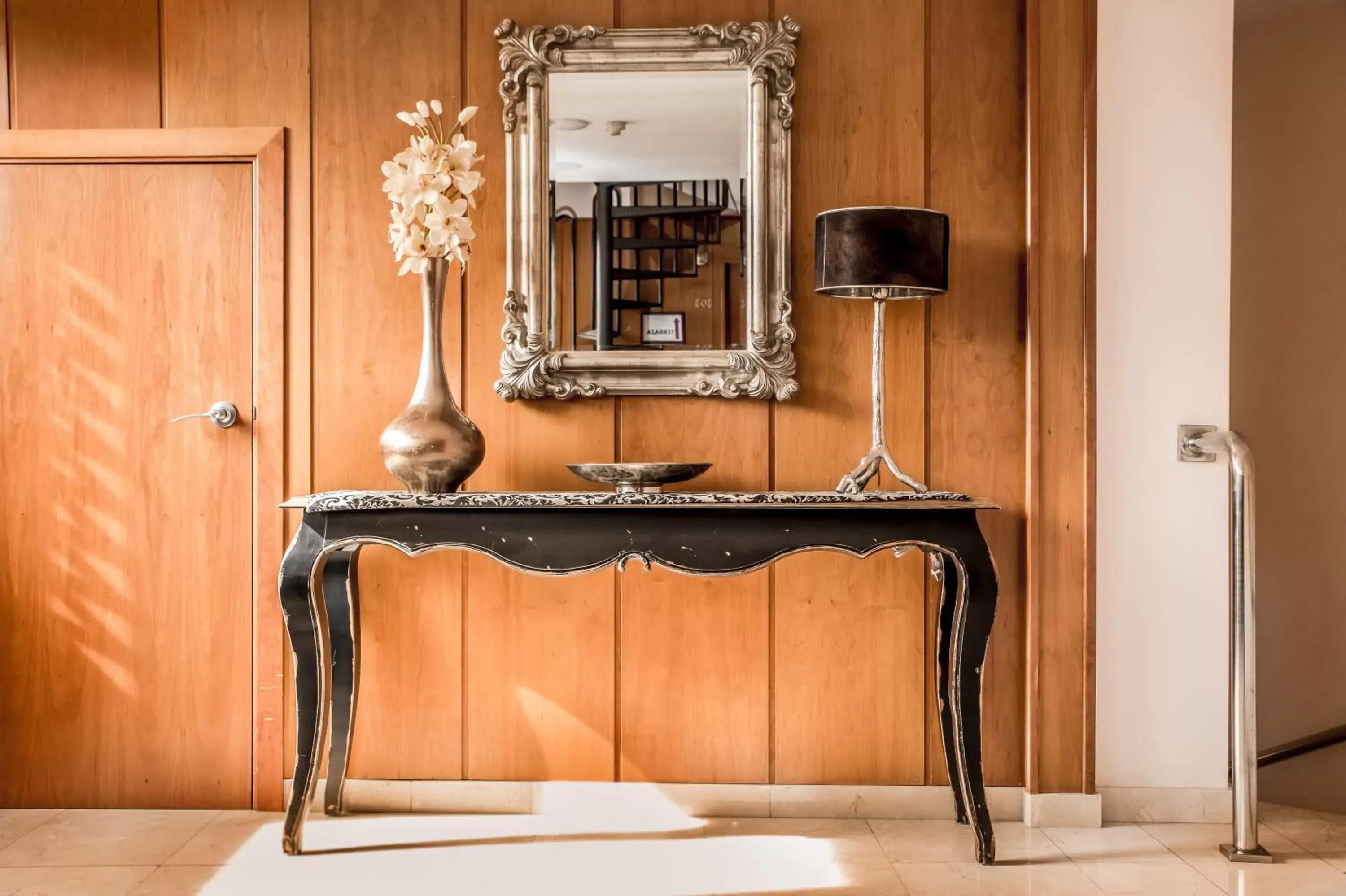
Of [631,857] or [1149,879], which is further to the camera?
[631,857]

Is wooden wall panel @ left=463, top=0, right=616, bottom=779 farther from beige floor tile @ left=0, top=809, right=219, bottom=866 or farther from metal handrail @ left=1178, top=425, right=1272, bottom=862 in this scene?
metal handrail @ left=1178, top=425, right=1272, bottom=862

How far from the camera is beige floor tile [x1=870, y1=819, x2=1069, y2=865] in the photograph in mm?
2314

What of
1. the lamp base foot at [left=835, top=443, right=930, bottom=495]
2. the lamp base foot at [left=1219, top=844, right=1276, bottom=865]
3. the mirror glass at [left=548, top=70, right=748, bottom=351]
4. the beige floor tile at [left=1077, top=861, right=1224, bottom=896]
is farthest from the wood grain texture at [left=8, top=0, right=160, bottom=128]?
the lamp base foot at [left=1219, top=844, right=1276, bottom=865]

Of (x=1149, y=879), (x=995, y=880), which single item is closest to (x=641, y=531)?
(x=995, y=880)

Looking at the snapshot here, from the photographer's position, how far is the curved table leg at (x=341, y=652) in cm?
249

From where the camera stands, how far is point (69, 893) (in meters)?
2.12

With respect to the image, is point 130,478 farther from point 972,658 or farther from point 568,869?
point 972,658

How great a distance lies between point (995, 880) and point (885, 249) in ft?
4.81

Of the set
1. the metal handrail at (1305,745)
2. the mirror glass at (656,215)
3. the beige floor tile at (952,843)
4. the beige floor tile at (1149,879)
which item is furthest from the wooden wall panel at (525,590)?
the metal handrail at (1305,745)

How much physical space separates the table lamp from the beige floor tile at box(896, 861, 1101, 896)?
0.88 meters

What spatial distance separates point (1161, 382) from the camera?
2570mm

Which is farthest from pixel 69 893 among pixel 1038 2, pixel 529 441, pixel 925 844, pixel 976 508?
pixel 1038 2

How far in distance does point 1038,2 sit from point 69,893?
3130mm

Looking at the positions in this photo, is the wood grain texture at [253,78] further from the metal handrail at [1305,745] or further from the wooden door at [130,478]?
the metal handrail at [1305,745]
